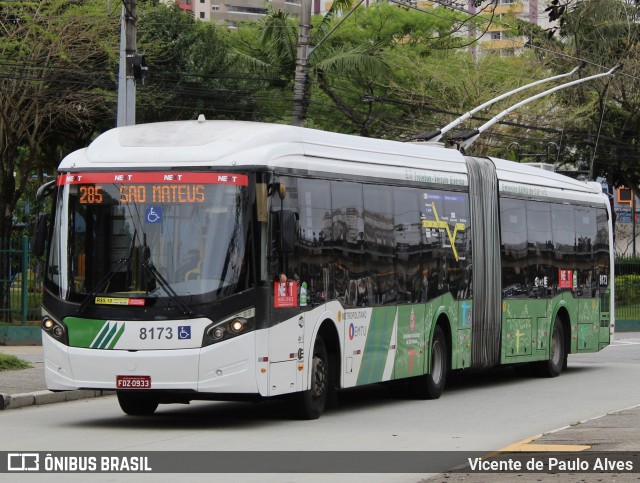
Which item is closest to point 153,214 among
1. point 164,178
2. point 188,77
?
point 164,178

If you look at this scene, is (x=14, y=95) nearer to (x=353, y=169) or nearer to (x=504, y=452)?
(x=353, y=169)

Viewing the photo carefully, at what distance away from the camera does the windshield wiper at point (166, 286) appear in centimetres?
1455

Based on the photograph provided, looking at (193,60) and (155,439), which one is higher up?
(193,60)

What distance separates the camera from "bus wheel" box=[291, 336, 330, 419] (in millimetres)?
15656

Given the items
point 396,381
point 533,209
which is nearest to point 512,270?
point 533,209

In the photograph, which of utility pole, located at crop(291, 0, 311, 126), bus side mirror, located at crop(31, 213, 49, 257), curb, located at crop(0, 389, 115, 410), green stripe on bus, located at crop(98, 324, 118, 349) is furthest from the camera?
utility pole, located at crop(291, 0, 311, 126)

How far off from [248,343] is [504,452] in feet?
11.6

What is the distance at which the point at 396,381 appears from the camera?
746 inches

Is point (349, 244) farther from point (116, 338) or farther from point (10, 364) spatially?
point (10, 364)

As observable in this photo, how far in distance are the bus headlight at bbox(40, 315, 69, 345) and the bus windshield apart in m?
0.33

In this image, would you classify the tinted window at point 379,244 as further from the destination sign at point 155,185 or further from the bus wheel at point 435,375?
the destination sign at point 155,185

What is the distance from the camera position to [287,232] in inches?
586

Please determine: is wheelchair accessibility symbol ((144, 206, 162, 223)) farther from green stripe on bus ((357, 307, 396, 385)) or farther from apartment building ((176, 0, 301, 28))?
apartment building ((176, 0, 301, 28))

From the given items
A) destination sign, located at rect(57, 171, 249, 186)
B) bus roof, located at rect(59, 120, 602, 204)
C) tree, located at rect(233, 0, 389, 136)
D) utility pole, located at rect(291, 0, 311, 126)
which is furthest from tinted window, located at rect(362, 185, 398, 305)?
tree, located at rect(233, 0, 389, 136)
